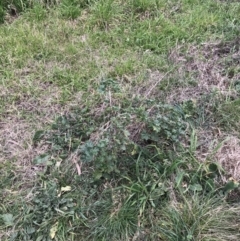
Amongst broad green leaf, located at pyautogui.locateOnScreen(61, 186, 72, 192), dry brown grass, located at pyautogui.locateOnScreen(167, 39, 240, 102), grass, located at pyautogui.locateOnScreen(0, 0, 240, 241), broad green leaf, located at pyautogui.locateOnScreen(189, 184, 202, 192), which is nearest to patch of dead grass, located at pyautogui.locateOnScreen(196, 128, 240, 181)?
grass, located at pyautogui.locateOnScreen(0, 0, 240, 241)

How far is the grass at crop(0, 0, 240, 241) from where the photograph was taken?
7.98 ft

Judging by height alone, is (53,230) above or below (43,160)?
below

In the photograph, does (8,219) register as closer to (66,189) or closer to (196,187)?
(66,189)

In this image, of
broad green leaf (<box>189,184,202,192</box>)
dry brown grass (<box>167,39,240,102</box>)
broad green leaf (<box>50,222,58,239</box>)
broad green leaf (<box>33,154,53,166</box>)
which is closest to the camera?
broad green leaf (<box>50,222,58,239</box>)

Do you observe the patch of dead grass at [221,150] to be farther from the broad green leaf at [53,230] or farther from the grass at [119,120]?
the broad green leaf at [53,230]

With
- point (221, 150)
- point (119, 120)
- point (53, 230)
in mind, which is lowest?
point (221, 150)

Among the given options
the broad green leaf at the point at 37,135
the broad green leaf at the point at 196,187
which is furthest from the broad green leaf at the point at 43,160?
the broad green leaf at the point at 196,187

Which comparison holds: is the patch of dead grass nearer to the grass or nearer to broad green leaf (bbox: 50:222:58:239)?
the grass

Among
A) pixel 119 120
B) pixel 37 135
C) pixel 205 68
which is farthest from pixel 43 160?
pixel 205 68

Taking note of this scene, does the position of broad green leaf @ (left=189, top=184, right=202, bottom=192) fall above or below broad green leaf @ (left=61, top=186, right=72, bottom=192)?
below

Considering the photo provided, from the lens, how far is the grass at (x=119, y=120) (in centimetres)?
243

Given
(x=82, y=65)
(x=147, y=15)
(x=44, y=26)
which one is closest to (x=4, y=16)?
(x=44, y=26)

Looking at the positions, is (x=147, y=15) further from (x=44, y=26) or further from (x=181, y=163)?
(x=181, y=163)

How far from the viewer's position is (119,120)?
2.73 metres
